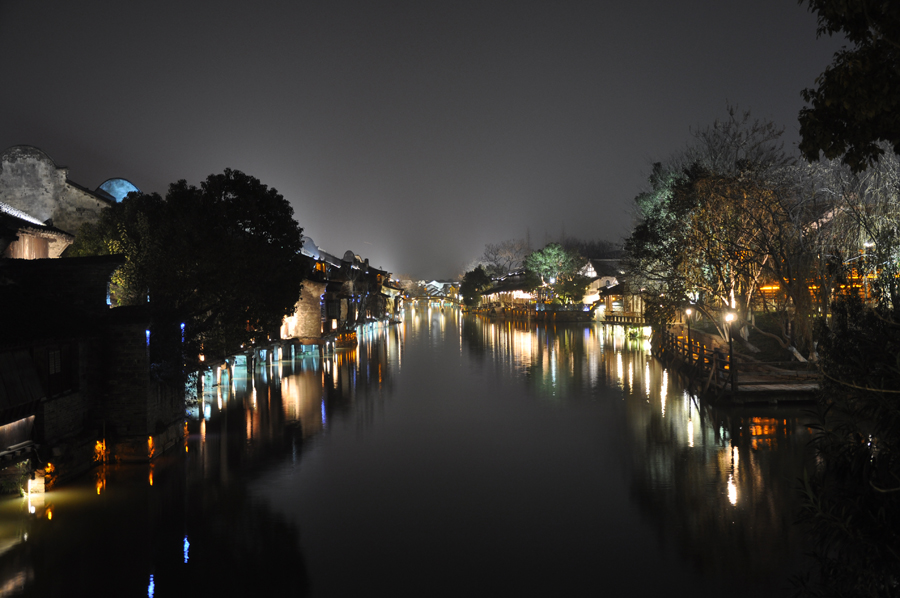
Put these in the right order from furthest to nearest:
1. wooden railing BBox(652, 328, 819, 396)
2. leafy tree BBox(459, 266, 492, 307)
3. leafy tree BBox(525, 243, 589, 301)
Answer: leafy tree BBox(459, 266, 492, 307) < leafy tree BBox(525, 243, 589, 301) < wooden railing BBox(652, 328, 819, 396)

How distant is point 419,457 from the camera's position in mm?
13664

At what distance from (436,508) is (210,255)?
1092 centimetres

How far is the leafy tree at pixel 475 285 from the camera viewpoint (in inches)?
4178

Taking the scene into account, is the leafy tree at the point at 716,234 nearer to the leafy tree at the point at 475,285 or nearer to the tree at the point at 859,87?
the tree at the point at 859,87

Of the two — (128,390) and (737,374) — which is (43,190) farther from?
(737,374)

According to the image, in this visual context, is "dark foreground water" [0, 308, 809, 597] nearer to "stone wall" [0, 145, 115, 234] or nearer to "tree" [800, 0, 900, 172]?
→ "tree" [800, 0, 900, 172]

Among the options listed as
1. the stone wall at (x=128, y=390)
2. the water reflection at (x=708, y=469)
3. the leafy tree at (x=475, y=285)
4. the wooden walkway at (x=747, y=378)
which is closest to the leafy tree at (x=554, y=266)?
the leafy tree at (x=475, y=285)

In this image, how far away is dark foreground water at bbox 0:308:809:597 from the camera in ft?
25.5

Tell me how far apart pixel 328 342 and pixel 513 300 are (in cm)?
5416

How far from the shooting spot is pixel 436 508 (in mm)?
10344

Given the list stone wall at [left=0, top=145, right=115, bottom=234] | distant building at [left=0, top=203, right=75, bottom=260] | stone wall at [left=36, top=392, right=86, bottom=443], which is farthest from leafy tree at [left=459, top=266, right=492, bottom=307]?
stone wall at [left=36, top=392, right=86, bottom=443]

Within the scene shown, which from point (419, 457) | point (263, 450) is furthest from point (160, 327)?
point (419, 457)

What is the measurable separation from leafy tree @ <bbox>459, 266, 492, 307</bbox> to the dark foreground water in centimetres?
8660

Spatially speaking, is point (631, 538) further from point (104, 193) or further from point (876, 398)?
point (104, 193)
